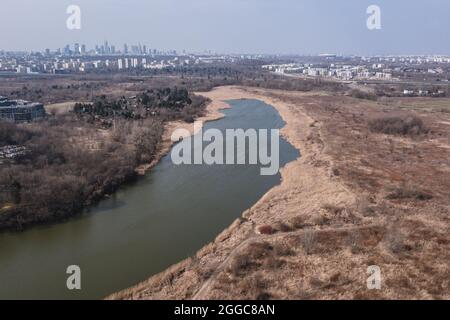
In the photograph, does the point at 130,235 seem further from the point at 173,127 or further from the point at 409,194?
the point at 173,127

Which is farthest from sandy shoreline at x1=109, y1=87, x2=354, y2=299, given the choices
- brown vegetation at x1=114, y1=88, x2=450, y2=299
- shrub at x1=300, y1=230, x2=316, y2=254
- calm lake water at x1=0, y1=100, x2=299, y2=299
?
shrub at x1=300, y1=230, x2=316, y2=254

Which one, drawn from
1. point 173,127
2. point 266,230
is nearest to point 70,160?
point 266,230

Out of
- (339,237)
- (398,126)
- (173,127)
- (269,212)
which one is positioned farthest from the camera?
(173,127)

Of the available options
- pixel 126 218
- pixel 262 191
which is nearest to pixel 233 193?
pixel 262 191

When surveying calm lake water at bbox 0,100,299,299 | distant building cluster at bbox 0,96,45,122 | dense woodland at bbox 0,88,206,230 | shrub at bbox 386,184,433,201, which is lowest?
calm lake water at bbox 0,100,299,299

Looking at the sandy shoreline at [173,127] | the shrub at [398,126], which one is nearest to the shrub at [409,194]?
the sandy shoreline at [173,127]

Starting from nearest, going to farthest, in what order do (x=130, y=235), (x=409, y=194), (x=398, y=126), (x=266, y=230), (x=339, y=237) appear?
(x=339, y=237), (x=266, y=230), (x=130, y=235), (x=409, y=194), (x=398, y=126)

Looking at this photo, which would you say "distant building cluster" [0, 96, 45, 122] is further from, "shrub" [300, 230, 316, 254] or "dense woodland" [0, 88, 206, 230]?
"shrub" [300, 230, 316, 254]
